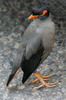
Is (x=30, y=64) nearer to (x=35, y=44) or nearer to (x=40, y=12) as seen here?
(x=35, y=44)

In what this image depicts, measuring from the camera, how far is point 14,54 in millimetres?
3045

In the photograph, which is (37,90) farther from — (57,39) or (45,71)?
(57,39)

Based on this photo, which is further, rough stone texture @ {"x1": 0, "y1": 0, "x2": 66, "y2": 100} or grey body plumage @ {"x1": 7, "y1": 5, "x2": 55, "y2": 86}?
rough stone texture @ {"x1": 0, "y1": 0, "x2": 66, "y2": 100}

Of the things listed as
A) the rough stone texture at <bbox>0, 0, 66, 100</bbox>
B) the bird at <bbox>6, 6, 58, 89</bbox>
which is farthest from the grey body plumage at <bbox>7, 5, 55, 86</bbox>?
the rough stone texture at <bbox>0, 0, 66, 100</bbox>

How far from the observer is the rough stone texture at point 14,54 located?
2537 millimetres

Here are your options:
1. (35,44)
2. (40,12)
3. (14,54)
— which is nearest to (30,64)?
(35,44)

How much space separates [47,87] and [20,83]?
276 mm

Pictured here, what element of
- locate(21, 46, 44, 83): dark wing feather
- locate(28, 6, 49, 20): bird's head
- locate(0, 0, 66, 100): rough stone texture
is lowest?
locate(0, 0, 66, 100): rough stone texture

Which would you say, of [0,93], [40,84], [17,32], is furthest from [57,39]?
[0,93]

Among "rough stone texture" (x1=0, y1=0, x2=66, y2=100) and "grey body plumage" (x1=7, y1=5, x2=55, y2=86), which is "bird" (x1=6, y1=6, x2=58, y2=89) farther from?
"rough stone texture" (x1=0, y1=0, x2=66, y2=100)

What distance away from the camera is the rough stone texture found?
8.32 ft

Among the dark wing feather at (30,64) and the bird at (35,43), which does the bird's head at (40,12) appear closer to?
the bird at (35,43)

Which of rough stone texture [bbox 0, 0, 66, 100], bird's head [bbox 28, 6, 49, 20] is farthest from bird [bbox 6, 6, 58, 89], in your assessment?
rough stone texture [bbox 0, 0, 66, 100]

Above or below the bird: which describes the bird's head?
above
